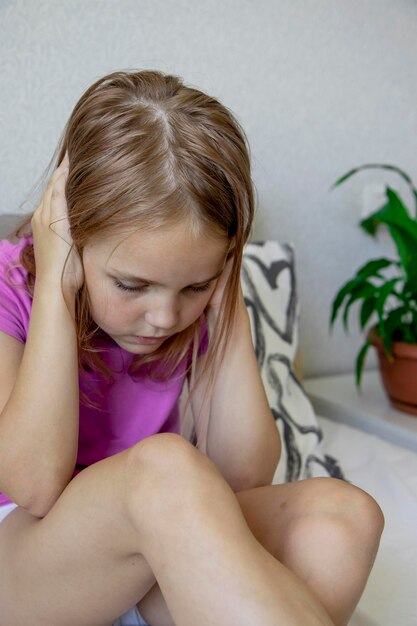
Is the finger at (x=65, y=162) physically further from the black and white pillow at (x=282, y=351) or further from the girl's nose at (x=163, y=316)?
the black and white pillow at (x=282, y=351)

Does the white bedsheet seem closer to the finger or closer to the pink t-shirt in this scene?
the pink t-shirt

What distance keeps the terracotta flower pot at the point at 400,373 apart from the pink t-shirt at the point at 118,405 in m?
0.60

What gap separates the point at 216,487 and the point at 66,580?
188 mm

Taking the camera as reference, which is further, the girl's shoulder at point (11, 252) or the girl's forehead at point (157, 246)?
the girl's shoulder at point (11, 252)

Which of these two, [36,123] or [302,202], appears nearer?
[36,123]

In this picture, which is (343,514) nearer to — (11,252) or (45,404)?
(45,404)

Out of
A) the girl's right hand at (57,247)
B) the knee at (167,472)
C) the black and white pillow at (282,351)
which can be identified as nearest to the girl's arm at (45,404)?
the girl's right hand at (57,247)

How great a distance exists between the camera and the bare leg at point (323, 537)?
67 cm

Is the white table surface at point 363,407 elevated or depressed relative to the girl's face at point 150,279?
depressed

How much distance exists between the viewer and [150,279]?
706mm

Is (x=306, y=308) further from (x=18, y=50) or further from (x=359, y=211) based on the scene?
(x=18, y=50)

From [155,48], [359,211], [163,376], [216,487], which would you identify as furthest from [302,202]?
[216,487]

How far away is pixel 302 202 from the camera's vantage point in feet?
5.25

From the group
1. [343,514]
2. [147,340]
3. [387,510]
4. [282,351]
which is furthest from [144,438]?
[282,351]
